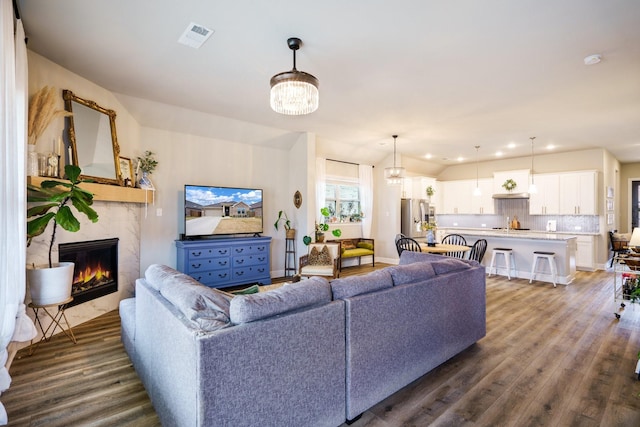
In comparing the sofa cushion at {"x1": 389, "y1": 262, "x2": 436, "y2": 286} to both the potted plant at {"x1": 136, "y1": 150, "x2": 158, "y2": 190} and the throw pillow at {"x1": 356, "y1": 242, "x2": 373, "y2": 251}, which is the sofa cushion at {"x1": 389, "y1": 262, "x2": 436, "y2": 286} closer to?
the potted plant at {"x1": 136, "y1": 150, "x2": 158, "y2": 190}

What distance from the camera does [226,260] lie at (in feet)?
16.3

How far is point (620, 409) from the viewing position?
2.03 metres

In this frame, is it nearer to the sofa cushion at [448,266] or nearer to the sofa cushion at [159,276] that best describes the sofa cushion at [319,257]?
the sofa cushion at [448,266]

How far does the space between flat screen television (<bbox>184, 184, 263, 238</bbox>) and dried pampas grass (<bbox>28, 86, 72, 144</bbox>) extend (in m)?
2.03

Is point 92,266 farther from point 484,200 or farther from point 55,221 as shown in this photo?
point 484,200

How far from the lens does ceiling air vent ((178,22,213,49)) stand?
252cm

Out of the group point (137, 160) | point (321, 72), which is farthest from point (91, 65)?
point (321, 72)

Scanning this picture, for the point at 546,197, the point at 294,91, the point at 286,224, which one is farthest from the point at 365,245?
the point at 294,91

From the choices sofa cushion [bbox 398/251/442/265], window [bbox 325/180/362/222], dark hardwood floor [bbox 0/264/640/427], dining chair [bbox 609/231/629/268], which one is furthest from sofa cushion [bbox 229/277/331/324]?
dining chair [bbox 609/231/629/268]

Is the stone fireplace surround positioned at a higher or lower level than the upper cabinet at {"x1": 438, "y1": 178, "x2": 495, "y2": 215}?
lower

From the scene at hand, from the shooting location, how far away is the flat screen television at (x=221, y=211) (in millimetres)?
4887

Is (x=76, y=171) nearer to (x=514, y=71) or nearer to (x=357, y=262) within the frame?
(x=514, y=71)

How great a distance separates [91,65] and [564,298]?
6868 mm

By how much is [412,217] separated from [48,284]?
6.97 meters
